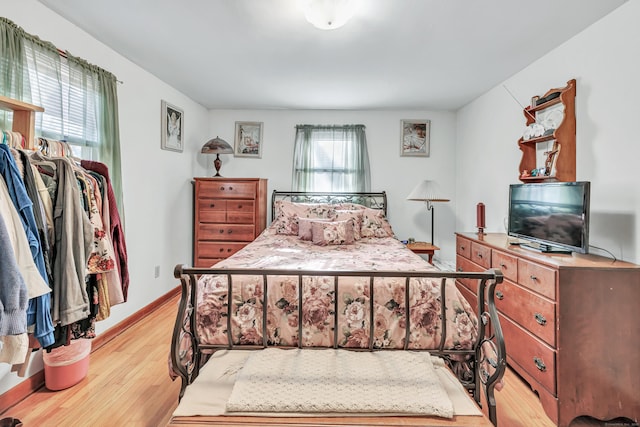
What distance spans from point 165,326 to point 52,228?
6.20 feet

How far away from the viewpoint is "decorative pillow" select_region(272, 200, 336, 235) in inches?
151

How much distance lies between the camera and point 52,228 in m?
1.49

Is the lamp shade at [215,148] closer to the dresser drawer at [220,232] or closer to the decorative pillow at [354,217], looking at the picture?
the dresser drawer at [220,232]

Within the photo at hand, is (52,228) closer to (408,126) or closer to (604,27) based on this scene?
(604,27)

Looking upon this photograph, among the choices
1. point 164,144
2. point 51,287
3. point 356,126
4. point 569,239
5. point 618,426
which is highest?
point 356,126

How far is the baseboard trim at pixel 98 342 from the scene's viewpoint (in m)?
1.95

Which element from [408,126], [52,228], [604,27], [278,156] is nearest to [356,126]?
[408,126]

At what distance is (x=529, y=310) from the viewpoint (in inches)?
83.0

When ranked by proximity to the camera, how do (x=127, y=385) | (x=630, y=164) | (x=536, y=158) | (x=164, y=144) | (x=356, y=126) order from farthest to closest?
(x=356, y=126) → (x=164, y=144) → (x=536, y=158) → (x=127, y=385) → (x=630, y=164)

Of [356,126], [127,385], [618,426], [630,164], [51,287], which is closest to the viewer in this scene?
[51,287]

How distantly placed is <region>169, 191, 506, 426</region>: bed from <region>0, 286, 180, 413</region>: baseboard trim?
1.14 meters

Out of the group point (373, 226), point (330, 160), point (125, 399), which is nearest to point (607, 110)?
point (373, 226)

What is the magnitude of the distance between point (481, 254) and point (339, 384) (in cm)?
198

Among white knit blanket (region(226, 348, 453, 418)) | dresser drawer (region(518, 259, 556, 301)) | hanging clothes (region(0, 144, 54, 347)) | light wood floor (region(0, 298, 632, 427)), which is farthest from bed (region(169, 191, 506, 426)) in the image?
hanging clothes (region(0, 144, 54, 347))
